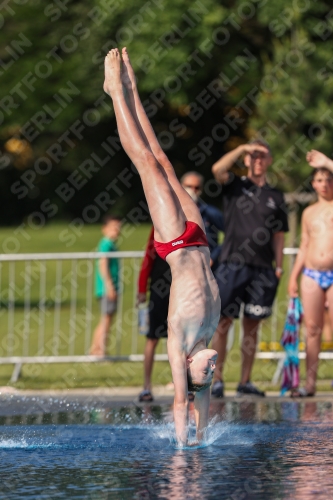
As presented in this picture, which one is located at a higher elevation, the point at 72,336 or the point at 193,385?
the point at 72,336

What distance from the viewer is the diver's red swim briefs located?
6.97 m

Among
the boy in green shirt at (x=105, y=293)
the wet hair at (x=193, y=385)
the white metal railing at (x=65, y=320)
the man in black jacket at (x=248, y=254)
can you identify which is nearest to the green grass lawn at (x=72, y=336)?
the white metal railing at (x=65, y=320)

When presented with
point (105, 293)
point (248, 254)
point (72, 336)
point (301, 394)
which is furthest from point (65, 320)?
point (301, 394)

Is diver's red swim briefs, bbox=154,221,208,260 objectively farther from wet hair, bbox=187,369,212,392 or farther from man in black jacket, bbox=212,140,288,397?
man in black jacket, bbox=212,140,288,397

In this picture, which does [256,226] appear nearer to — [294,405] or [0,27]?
[294,405]

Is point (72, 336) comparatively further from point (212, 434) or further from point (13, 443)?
point (13, 443)

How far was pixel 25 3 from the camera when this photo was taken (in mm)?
39531

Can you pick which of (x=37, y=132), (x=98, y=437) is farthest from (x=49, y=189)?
(x=98, y=437)

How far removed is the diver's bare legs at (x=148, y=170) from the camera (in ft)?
23.1

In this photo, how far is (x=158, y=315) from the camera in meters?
10.3

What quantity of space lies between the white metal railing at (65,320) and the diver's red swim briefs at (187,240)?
498cm

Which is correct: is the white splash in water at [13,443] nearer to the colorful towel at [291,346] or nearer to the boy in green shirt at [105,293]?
the colorful towel at [291,346]

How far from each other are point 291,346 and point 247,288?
0.79 meters

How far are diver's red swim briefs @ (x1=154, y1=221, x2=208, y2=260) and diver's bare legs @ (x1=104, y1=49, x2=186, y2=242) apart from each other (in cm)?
3
